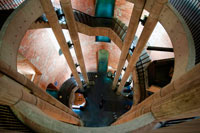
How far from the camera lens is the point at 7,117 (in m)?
2.64

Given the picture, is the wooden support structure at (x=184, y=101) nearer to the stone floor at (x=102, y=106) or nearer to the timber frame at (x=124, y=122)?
the timber frame at (x=124, y=122)

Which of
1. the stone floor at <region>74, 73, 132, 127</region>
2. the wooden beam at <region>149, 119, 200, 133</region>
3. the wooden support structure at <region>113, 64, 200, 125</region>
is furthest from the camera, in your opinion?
the stone floor at <region>74, 73, 132, 127</region>

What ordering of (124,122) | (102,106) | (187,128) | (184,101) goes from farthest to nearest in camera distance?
(102,106)
(124,122)
(184,101)
(187,128)

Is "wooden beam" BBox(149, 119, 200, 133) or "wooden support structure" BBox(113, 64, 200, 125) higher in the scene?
"wooden support structure" BBox(113, 64, 200, 125)

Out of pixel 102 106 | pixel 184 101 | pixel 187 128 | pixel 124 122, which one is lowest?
pixel 124 122

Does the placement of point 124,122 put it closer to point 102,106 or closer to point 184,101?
point 184,101

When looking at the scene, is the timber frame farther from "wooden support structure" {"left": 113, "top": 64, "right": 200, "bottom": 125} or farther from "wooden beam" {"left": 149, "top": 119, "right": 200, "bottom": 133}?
"wooden beam" {"left": 149, "top": 119, "right": 200, "bottom": 133}

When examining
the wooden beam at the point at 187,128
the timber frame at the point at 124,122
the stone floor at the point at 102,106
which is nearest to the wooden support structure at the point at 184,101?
the timber frame at the point at 124,122

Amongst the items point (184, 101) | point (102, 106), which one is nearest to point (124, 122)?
point (184, 101)

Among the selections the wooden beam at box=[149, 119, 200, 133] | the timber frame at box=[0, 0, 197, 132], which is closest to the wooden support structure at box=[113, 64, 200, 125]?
the timber frame at box=[0, 0, 197, 132]

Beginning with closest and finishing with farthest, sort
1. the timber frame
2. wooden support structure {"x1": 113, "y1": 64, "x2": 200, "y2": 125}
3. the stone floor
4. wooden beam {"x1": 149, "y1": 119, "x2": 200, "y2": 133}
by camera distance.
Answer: wooden beam {"x1": 149, "y1": 119, "x2": 200, "y2": 133}
wooden support structure {"x1": 113, "y1": 64, "x2": 200, "y2": 125}
the timber frame
the stone floor

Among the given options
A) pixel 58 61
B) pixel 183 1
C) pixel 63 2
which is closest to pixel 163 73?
pixel 183 1

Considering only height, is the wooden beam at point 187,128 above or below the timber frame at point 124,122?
below

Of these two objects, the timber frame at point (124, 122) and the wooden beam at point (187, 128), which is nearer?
the wooden beam at point (187, 128)
